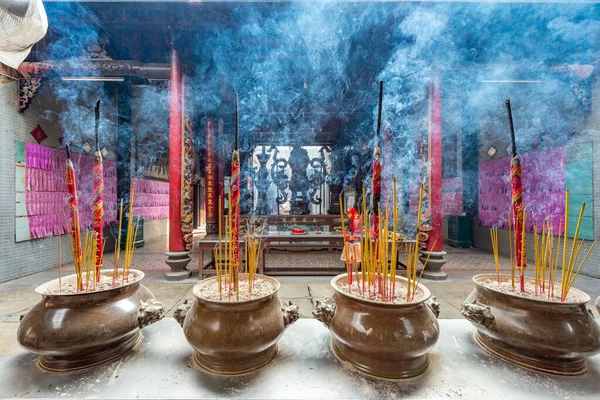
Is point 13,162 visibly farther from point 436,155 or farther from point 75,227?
point 436,155

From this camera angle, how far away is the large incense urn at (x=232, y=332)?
90 cm

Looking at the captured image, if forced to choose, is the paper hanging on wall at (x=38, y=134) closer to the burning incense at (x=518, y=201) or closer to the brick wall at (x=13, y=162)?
the brick wall at (x=13, y=162)

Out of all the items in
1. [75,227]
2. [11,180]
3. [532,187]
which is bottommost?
[75,227]

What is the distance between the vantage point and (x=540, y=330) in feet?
3.04

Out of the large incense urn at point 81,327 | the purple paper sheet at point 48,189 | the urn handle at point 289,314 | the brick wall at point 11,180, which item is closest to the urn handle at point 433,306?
the urn handle at point 289,314

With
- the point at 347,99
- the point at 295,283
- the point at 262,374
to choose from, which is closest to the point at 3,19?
the point at 262,374

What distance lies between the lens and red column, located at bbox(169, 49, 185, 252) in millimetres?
4258

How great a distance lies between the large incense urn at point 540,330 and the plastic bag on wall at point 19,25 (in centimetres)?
231

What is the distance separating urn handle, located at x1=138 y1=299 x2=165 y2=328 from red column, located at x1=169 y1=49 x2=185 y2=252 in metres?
3.50

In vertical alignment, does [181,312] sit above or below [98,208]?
below

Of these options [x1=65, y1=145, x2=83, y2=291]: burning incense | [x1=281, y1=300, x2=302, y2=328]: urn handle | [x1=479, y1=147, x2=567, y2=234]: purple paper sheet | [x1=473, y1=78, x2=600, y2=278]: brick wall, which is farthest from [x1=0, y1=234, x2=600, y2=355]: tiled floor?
[x1=65, y1=145, x2=83, y2=291]: burning incense

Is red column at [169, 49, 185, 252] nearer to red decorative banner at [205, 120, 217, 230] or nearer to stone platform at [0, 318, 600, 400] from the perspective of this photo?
red decorative banner at [205, 120, 217, 230]

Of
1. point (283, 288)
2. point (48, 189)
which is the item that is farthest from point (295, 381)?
point (48, 189)

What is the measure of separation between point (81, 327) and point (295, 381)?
0.79 meters
